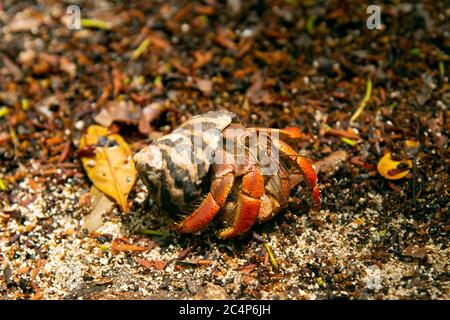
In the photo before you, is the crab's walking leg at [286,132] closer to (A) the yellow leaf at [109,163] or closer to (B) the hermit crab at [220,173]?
(B) the hermit crab at [220,173]

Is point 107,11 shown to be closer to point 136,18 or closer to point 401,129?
point 136,18

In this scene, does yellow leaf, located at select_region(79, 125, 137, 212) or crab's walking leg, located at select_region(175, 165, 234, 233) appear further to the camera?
yellow leaf, located at select_region(79, 125, 137, 212)

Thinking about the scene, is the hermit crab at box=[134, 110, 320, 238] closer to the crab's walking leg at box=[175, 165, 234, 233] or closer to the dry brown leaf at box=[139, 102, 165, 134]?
the crab's walking leg at box=[175, 165, 234, 233]

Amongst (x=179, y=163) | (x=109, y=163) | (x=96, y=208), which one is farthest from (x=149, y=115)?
(x=179, y=163)

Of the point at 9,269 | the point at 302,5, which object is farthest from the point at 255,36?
the point at 9,269

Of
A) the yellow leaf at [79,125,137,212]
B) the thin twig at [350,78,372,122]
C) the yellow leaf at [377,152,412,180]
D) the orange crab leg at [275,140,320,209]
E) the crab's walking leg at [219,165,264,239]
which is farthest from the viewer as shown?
the thin twig at [350,78,372,122]

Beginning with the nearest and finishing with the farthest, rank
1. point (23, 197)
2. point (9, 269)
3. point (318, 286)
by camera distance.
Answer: point (318, 286) < point (9, 269) < point (23, 197)

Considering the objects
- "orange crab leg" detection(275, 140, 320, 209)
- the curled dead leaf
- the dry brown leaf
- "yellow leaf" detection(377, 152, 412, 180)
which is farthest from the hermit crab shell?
"yellow leaf" detection(377, 152, 412, 180)
